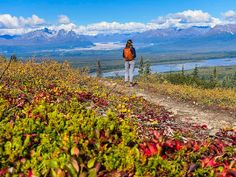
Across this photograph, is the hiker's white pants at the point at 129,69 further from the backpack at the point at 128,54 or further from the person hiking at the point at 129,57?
the backpack at the point at 128,54

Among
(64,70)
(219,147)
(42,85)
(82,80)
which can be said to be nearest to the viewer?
(219,147)

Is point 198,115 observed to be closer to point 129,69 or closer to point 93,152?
point 93,152

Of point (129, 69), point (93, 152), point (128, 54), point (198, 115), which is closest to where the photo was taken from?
point (93, 152)

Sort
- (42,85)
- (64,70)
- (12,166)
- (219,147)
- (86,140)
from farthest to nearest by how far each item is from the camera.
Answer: (64,70) < (42,85) < (219,147) < (86,140) < (12,166)

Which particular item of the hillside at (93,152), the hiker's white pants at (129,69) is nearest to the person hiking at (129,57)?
the hiker's white pants at (129,69)

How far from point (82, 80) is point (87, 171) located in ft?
62.3

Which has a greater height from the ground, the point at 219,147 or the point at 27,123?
the point at 27,123

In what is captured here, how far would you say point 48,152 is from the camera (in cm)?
560

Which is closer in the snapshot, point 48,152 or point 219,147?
point 48,152

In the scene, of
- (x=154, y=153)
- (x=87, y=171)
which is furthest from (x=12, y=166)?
(x=154, y=153)

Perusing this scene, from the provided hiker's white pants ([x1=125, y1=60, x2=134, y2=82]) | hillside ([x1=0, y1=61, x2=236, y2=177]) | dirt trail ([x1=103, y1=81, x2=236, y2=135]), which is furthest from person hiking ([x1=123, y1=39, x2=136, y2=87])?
hillside ([x1=0, y1=61, x2=236, y2=177])

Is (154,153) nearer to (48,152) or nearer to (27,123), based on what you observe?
(48,152)

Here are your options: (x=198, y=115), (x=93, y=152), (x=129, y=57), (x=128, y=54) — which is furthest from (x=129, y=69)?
(x=93, y=152)

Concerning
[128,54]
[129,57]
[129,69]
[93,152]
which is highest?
[128,54]
